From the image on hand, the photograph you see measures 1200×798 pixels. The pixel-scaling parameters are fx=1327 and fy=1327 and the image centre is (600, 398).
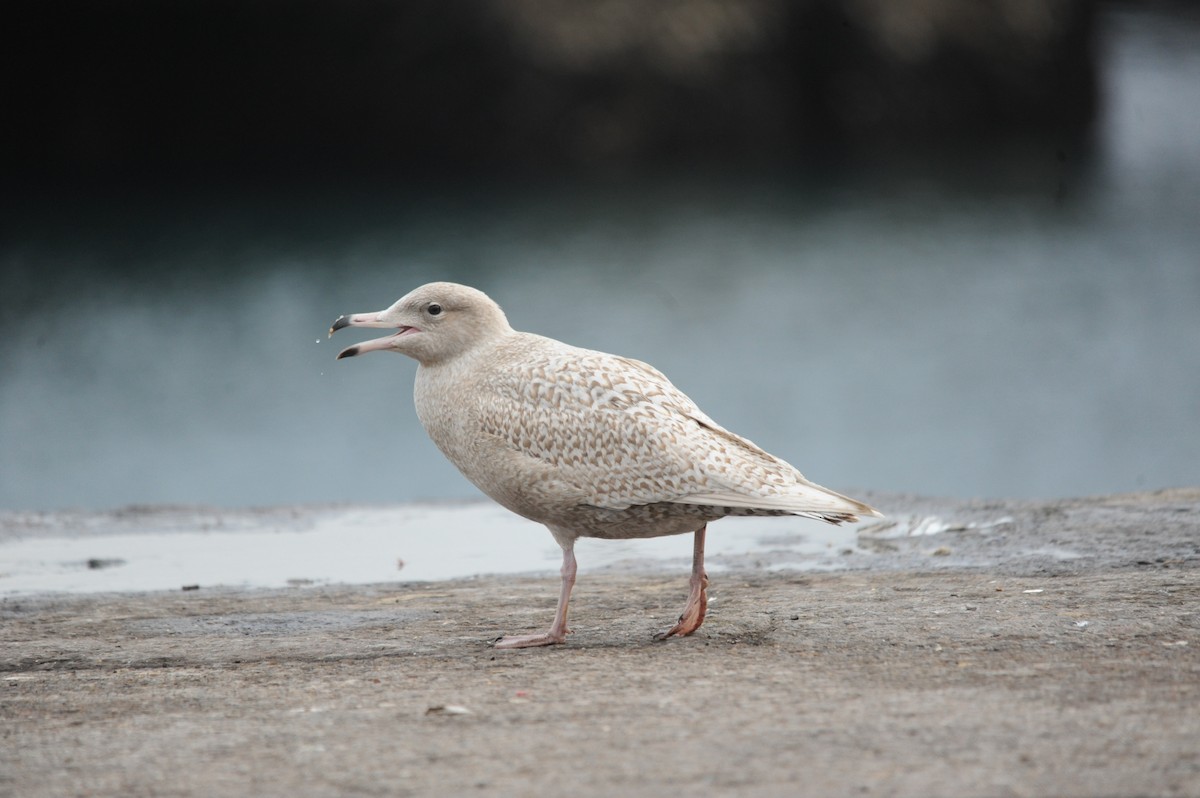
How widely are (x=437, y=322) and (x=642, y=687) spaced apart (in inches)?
87.2

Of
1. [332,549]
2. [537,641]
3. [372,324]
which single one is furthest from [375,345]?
[332,549]

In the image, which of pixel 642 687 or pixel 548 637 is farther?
pixel 548 637

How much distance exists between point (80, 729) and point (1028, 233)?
1316 inches

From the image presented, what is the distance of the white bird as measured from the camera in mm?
5379

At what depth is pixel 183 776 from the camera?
3.72 metres

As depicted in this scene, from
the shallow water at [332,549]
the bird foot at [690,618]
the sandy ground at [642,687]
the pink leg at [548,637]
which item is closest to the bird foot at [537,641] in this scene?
the pink leg at [548,637]

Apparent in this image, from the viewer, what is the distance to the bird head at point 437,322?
602 centimetres

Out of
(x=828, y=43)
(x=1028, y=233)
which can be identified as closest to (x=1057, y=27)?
(x=1028, y=233)

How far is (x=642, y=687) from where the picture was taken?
4508 mm

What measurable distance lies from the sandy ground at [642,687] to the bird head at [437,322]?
1.27 m

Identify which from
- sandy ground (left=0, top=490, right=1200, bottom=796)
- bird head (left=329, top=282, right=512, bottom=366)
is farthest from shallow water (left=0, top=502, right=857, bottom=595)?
bird head (left=329, top=282, right=512, bottom=366)

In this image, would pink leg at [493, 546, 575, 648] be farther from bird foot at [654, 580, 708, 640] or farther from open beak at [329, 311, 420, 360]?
open beak at [329, 311, 420, 360]

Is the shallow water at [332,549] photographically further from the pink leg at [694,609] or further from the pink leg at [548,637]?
the pink leg at [548,637]

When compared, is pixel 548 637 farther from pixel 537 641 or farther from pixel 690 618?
pixel 690 618
